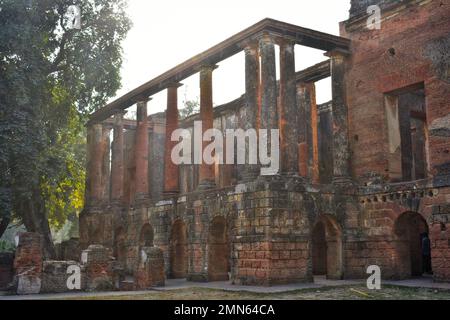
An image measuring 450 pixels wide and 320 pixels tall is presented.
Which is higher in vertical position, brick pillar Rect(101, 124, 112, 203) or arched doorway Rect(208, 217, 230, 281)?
brick pillar Rect(101, 124, 112, 203)

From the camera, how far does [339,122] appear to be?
17.1 m

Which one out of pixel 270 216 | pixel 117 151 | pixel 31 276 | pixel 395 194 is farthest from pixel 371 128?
pixel 117 151

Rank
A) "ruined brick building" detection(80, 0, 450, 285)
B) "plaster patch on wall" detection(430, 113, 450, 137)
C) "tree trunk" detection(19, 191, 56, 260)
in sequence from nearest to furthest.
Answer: "ruined brick building" detection(80, 0, 450, 285)
"plaster patch on wall" detection(430, 113, 450, 137)
"tree trunk" detection(19, 191, 56, 260)

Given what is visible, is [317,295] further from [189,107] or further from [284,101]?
[189,107]

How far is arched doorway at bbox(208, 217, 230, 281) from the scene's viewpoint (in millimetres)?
16531

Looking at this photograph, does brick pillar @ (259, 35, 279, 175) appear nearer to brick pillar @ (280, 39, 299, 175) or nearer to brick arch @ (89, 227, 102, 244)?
brick pillar @ (280, 39, 299, 175)

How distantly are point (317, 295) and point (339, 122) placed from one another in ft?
23.5

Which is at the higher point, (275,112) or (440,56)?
(440,56)

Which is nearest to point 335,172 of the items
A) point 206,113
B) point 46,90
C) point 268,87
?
point 268,87

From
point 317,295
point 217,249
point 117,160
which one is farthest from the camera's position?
point 117,160

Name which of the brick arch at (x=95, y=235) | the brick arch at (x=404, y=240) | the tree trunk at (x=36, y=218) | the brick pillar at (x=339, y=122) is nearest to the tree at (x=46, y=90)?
the tree trunk at (x=36, y=218)

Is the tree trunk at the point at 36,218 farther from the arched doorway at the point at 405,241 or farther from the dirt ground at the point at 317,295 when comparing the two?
the arched doorway at the point at 405,241

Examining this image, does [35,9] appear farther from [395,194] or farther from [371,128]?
[395,194]

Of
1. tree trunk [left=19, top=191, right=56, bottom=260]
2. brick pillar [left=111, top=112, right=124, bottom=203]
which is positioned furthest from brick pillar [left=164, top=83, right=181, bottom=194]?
tree trunk [left=19, top=191, right=56, bottom=260]
